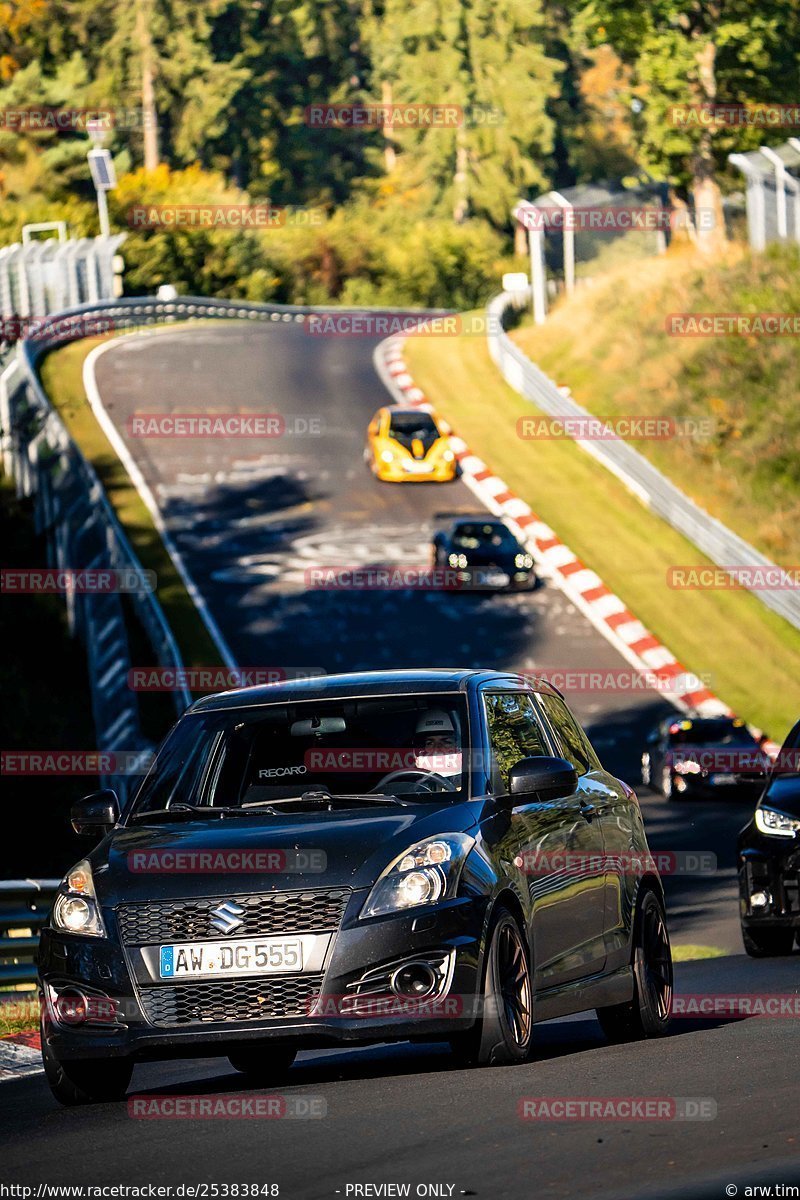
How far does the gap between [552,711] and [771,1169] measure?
12.9 feet

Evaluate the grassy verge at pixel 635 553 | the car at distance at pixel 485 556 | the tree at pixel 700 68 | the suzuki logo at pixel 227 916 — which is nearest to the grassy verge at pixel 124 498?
the car at distance at pixel 485 556

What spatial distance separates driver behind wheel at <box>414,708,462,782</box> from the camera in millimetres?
8789

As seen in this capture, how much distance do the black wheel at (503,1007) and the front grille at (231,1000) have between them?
2.16 feet

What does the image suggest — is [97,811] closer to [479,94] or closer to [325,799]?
[325,799]

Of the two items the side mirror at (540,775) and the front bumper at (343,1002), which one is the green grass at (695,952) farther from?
the front bumper at (343,1002)

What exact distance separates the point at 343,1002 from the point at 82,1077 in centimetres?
115

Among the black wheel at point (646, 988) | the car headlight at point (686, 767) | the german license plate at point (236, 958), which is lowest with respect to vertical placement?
the car headlight at point (686, 767)

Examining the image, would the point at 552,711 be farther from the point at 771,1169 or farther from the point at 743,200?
the point at 743,200

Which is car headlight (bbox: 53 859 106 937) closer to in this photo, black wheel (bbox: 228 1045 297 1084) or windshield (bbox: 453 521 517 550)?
black wheel (bbox: 228 1045 297 1084)

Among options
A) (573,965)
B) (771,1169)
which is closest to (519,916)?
(573,965)

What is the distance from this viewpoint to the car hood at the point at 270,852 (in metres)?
7.91

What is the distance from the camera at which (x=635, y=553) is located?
37.1 m

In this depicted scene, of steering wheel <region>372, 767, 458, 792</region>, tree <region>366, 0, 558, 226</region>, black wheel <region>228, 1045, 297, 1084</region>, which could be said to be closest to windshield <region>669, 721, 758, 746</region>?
black wheel <region>228, 1045, 297, 1084</region>

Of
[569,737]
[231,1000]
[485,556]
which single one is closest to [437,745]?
[569,737]
